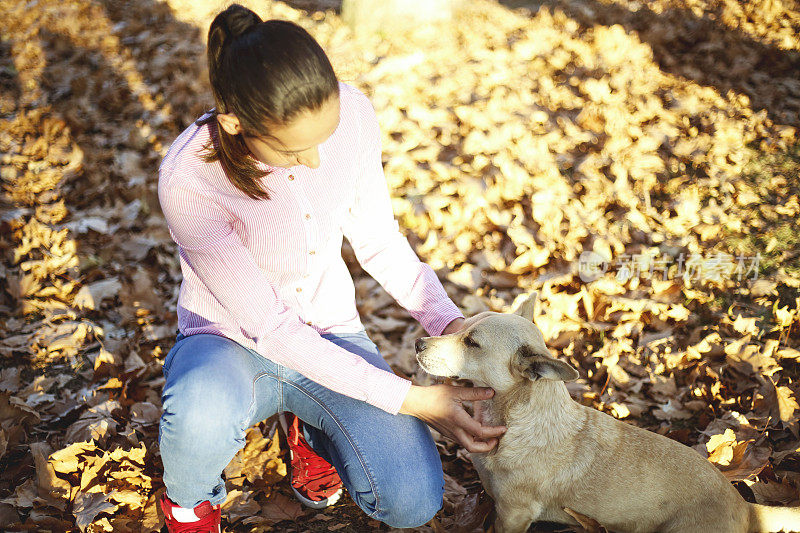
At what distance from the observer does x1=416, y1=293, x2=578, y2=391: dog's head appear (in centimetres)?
274

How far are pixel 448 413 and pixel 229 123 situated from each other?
1.56m

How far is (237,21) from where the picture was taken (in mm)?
2100

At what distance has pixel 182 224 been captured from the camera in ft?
7.83

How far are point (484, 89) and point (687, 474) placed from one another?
475 centimetres

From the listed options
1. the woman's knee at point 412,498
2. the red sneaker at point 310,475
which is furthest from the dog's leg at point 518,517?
the red sneaker at point 310,475

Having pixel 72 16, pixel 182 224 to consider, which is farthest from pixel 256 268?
pixel 72 16

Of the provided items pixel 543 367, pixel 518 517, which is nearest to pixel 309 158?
pixel 543 367

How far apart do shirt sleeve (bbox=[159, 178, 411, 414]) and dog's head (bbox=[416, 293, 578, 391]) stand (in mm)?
421

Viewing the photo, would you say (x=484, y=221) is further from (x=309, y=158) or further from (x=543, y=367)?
(x=309, y=158)

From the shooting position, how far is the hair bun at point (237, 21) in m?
2.09

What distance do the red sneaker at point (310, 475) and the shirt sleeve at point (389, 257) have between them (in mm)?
928

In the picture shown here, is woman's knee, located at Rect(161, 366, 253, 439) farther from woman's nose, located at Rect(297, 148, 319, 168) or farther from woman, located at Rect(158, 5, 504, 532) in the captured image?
woman's nose, located at Rect(297, 148, 319, 168)

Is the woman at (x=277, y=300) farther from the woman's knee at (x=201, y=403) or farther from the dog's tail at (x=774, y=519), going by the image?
the dog's tail at (x=774, y=519)

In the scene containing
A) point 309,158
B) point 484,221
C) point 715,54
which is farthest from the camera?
point 715,54
